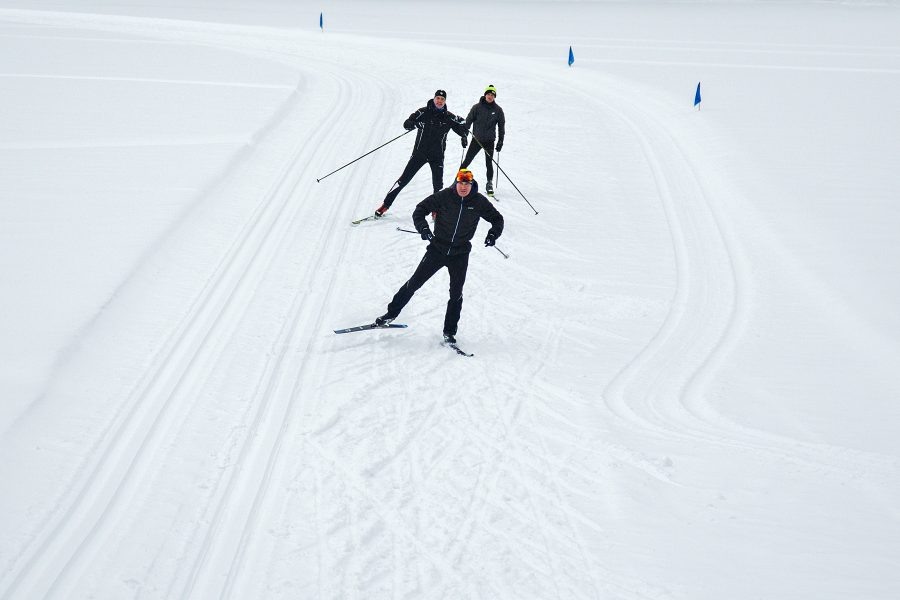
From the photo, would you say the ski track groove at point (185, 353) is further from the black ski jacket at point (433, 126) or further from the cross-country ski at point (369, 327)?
the black ski jacket at point (433, 126)

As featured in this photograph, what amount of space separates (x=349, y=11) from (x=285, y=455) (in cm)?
3418

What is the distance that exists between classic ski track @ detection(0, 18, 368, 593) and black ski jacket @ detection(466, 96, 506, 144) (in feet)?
8.09

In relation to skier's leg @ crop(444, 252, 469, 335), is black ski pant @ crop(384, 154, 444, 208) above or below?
above

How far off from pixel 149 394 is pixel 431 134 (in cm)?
522

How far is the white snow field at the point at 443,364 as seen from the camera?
460 cm

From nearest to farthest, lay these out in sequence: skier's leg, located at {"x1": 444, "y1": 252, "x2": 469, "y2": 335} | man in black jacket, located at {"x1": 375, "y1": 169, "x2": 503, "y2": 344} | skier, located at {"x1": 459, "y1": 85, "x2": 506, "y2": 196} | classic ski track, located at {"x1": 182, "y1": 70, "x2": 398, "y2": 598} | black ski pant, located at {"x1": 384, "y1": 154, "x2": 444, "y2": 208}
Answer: classic ski track, located at {"x1": 182, "y1": 70, "x2": 398, "y2": 598} → man in black jacket, located at {"x1": 375, "y1": 169, "x2": 503, "y2": 344} → skier's leg, located at {"x1": 444, "y1": 252, "x2": 469, "y2": 335} → black ski pant, located at {"x1": 384, "y1": 154, "x2": 444, "y2": 208} → skier, located at {"x1": 459, "y1": 85, "x2": 506, "y2": 196}

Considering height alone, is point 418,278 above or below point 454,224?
below

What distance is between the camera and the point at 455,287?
6934 mm

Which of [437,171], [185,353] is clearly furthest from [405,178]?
[185,353]

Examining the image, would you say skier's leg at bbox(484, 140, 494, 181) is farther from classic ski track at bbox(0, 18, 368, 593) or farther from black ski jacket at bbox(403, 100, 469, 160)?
classic ski track at bbox(0, 18, 368, 593)

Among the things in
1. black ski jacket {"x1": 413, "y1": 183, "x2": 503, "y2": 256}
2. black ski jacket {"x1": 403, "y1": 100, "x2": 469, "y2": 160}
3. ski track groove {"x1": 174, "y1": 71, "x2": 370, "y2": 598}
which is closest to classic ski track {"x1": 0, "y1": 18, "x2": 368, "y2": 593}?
ski track groove {"x1": 174, "y1": 71, "x2": 370, "y2": 598}

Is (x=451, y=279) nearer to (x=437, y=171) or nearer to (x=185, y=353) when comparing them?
(x=185, y=353)

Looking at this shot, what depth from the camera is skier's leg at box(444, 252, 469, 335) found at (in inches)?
270

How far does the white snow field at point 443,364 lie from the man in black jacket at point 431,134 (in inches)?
22.8
